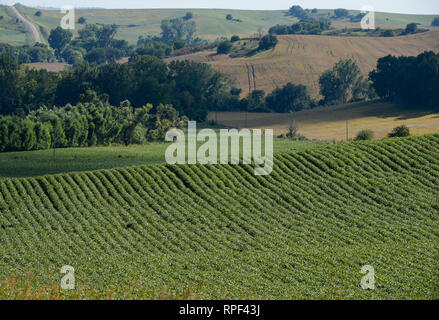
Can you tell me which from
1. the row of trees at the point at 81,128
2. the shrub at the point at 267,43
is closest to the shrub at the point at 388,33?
the shrub at the point at 267,43

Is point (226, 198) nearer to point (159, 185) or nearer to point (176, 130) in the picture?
point (159, 185)

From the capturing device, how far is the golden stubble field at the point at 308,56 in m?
132

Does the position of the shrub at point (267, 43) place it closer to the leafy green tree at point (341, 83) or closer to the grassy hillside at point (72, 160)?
the leafy green tree at point (341, 83)

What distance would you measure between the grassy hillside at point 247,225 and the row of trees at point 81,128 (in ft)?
85.1

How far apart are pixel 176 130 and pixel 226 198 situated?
5073 cm

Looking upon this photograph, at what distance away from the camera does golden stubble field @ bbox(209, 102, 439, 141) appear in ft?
272

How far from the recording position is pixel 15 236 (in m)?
28.2

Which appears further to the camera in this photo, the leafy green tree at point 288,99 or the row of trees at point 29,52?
the row of trees at point 29,52

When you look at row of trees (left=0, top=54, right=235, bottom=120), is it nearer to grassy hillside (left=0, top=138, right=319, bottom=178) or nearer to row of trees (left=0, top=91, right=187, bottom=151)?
row of trees (left=0, top=91, right=187, bottom=151)

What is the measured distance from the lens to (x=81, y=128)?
70.5 m

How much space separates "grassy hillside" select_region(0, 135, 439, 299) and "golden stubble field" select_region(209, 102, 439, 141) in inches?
1527
